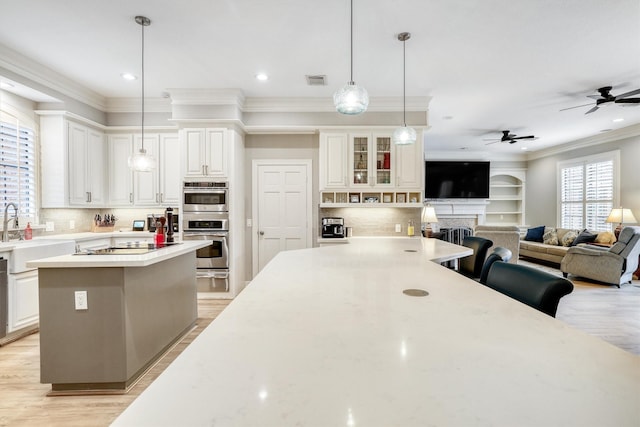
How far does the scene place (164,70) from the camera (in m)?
3.69

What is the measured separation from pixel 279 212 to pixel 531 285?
3856 millimetres

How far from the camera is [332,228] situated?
459cm

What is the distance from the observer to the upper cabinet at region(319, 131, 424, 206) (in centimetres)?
461

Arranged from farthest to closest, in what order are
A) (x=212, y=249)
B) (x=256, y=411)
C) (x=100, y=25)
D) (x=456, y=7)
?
(x=212, y=249), (x=100, y=25), (x=456, y=7), (x=256, y=411)

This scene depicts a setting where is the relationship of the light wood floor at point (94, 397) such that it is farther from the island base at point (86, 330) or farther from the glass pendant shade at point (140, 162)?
the glass pendant shade at point (140, 162)

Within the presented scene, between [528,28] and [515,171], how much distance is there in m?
7.18

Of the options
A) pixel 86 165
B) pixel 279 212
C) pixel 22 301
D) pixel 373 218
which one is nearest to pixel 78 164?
pixel 86 165

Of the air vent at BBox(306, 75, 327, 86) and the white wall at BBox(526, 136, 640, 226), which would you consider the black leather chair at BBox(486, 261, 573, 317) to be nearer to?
the air vent at BBox(306, 75, 327, 86)

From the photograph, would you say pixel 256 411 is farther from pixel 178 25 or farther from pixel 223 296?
pixel 223 296

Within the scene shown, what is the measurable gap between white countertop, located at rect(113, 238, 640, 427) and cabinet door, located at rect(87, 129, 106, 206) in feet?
14.4

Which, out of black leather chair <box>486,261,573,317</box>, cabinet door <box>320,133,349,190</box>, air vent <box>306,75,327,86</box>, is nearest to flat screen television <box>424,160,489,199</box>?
cabinet door <box>320,133,349,190</box>

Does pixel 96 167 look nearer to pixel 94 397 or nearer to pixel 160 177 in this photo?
pixel 160 177

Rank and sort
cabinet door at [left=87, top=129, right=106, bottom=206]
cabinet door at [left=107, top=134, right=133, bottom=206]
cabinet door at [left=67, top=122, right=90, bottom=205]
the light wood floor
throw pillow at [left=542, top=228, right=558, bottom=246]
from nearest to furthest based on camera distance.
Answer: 1. the light wood floor
2. cabinet door at [left=67, top=122, right=90, bottom=205]
3. cabinet door at [left=87, top=129, right=106, bottom=206]
4. cabinet door at [left=107, top=134, right=133, bottom=206]
5. throw pillow at [left=542, top=228, right=558, bottom=246]

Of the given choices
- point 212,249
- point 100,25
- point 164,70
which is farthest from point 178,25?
point 212,249
